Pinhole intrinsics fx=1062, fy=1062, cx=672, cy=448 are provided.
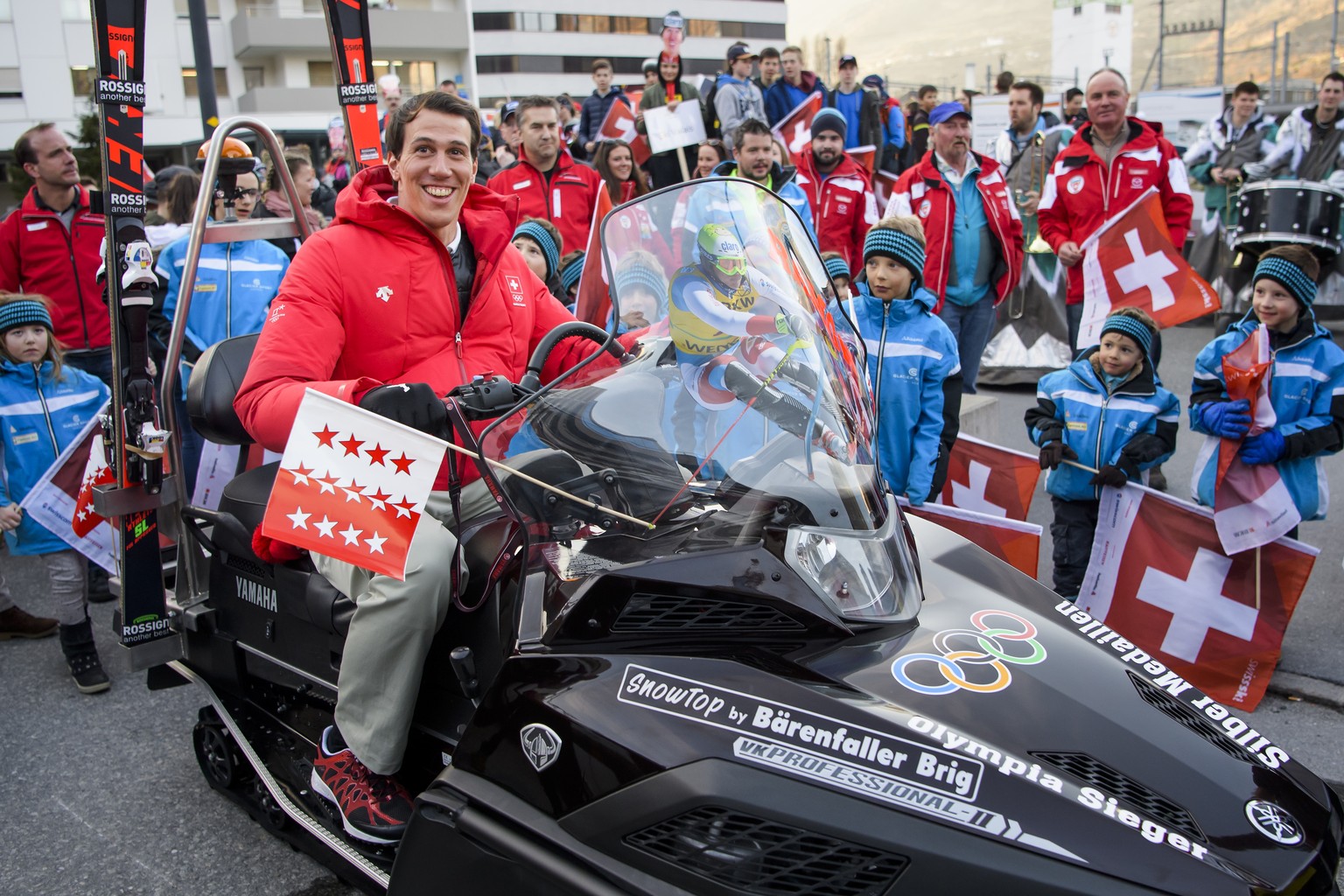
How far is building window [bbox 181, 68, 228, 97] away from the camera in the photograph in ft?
150

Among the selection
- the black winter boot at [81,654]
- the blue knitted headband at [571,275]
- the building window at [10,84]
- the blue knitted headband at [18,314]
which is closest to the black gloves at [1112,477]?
the blue knitted headband at [571,275]

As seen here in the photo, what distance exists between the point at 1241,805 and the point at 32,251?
647 cm

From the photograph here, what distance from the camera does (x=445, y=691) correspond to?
8.95 feet

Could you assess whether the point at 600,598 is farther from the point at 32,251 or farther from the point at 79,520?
the point at 32,251

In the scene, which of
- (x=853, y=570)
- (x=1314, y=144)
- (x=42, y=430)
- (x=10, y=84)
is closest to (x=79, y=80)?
(x=10, y=84)

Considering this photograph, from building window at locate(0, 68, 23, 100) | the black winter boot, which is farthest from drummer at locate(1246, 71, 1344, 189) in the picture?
building window at locate(0, 68, 23, 100)

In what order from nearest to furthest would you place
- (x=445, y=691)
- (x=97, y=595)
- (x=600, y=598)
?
(x=600, y=598) < (x=445, y=691) < (x=97, y=595)

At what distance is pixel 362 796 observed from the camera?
8.95 feet

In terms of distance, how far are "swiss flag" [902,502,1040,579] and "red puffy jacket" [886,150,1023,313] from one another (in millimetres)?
2746

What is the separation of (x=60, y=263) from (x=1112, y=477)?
5.68 meters

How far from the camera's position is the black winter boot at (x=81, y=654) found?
440cm

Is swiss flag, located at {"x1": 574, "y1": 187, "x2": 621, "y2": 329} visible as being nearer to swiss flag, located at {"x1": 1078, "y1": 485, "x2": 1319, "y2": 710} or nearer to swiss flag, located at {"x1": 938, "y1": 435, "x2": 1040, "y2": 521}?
swiss flag, located at {"x1": 938, "y1": 435, "x2": 1040, "y2": 521}

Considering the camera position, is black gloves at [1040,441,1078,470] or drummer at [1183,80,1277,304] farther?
drummer at [1183,80,1277,304]

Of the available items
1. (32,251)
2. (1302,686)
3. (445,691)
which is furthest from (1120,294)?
(32,251)
